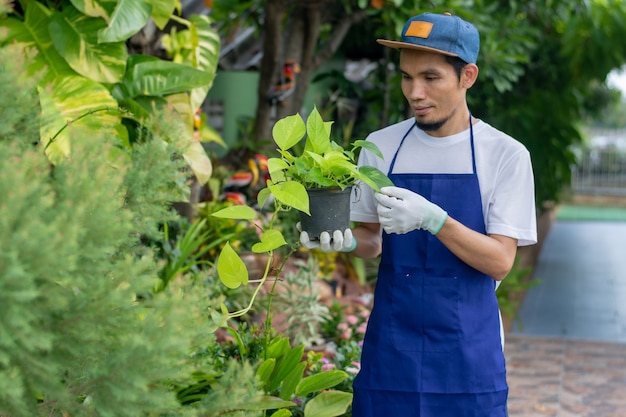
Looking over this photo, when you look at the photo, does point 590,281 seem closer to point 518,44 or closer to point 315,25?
point 518,44

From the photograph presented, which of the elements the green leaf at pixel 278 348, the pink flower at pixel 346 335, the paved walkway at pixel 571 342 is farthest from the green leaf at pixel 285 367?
the paved walkway at pixel 571 342

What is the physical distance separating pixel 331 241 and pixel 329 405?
724 millimetres

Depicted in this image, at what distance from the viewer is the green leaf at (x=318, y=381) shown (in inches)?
111

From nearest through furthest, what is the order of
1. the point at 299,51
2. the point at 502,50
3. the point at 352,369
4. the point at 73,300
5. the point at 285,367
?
1. the point at 73,300
2. the point at 285,367
3. the point at 352,369
4. the point at 299,51
5. the point at 502,50

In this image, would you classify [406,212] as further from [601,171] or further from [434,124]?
[601,171]

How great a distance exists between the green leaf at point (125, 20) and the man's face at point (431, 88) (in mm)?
1402

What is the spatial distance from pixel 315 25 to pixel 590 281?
521 cm

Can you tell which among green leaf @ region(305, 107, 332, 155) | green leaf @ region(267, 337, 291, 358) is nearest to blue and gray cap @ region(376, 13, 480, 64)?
green leaf @ region(305, 107, 332, 155)

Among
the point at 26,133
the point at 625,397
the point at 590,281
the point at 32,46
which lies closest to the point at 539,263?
the point at 590,281

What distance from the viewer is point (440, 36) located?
7.85 ft

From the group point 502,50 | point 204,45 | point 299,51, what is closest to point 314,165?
point 204,45

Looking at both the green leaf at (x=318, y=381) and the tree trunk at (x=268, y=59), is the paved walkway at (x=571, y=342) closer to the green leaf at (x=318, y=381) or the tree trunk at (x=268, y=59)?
the green leaf at (x=318, y=381)

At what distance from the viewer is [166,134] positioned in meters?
2.66

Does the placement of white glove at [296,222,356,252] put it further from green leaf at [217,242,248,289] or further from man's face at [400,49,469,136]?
man's face at [400,49,469,136]
